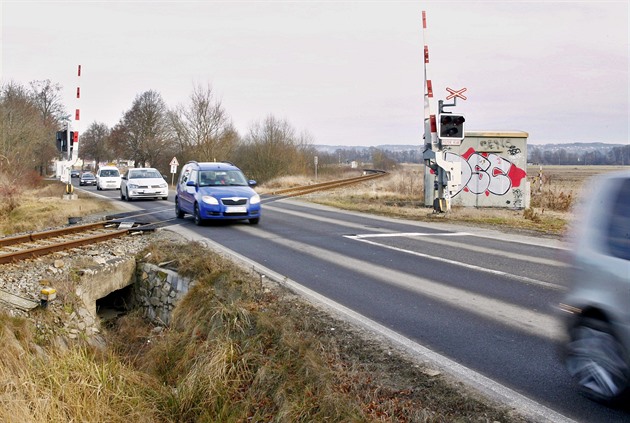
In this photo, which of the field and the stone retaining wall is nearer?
the field

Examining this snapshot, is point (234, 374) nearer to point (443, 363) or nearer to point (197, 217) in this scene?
point (443, 363)

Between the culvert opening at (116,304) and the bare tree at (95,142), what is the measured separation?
87.1m

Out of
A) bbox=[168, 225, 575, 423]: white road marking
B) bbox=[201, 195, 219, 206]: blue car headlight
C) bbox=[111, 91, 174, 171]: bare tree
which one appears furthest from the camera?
bbox=[111, 91, 174, 171]: bare tree

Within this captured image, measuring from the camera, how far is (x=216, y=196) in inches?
655

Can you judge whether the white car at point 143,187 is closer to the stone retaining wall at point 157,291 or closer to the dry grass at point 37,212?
the dry grass at point 37,212

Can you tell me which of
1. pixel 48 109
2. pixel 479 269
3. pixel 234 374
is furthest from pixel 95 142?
pixel 234 374

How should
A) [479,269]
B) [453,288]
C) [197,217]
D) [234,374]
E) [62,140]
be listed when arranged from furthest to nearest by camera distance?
[62,140]
[197,217]
[479,269]
[453,288]
[234,374]

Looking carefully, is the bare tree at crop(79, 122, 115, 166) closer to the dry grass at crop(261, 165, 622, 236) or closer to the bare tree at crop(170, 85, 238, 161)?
the bare tree at crop(170, 85, 238, 161)

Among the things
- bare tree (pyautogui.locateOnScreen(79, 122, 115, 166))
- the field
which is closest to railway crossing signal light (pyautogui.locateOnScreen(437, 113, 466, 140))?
the field

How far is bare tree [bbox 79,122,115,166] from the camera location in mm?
95312

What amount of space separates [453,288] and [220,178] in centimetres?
1091

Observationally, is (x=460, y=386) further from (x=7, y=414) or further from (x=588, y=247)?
(x=7, y=414)

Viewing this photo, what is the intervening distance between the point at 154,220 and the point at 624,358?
16003 mm

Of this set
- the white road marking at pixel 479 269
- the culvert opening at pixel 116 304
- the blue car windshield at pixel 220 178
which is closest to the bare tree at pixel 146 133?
the blue car windshield at pixel 220 178
